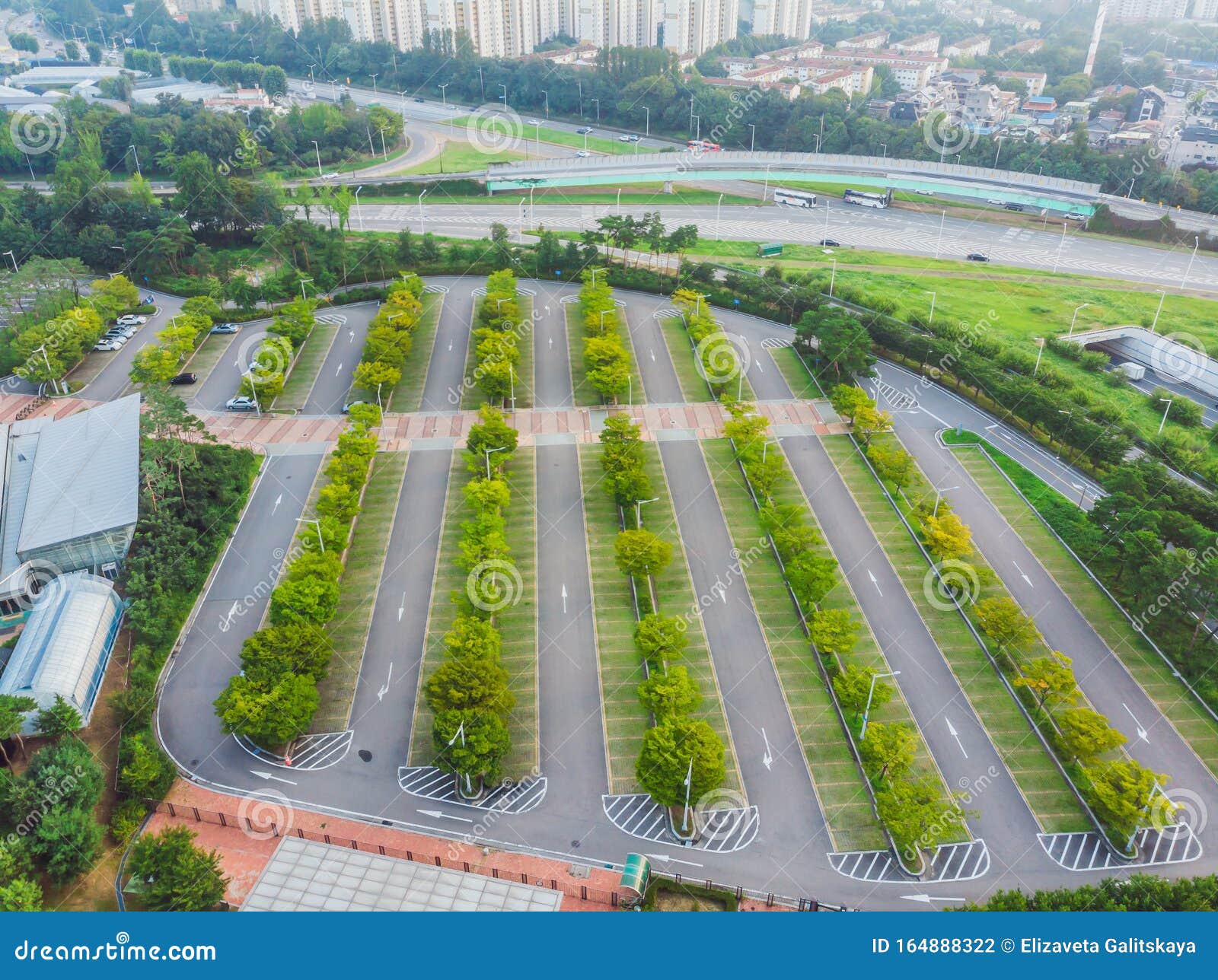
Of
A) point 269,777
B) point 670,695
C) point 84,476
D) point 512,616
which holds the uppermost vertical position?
point 84,476

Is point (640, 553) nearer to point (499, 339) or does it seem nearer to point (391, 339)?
point (499, 339)

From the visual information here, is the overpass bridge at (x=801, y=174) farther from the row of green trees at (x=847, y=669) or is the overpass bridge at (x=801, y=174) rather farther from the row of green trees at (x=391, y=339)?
the row of green trees at (x=847, y=669)

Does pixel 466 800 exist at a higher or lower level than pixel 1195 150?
lower

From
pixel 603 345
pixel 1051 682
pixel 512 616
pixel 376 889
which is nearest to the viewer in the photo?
pixel 376 889

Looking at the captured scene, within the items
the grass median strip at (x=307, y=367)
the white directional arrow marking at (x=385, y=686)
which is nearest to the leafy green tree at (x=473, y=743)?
the white directional arrow marking at (x=385, y=686)

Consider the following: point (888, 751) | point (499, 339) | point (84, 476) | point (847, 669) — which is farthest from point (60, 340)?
point (888, 751)

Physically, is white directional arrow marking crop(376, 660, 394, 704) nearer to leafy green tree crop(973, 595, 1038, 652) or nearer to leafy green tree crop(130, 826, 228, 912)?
leafy green tree crop(130, 826, 228, 912)
